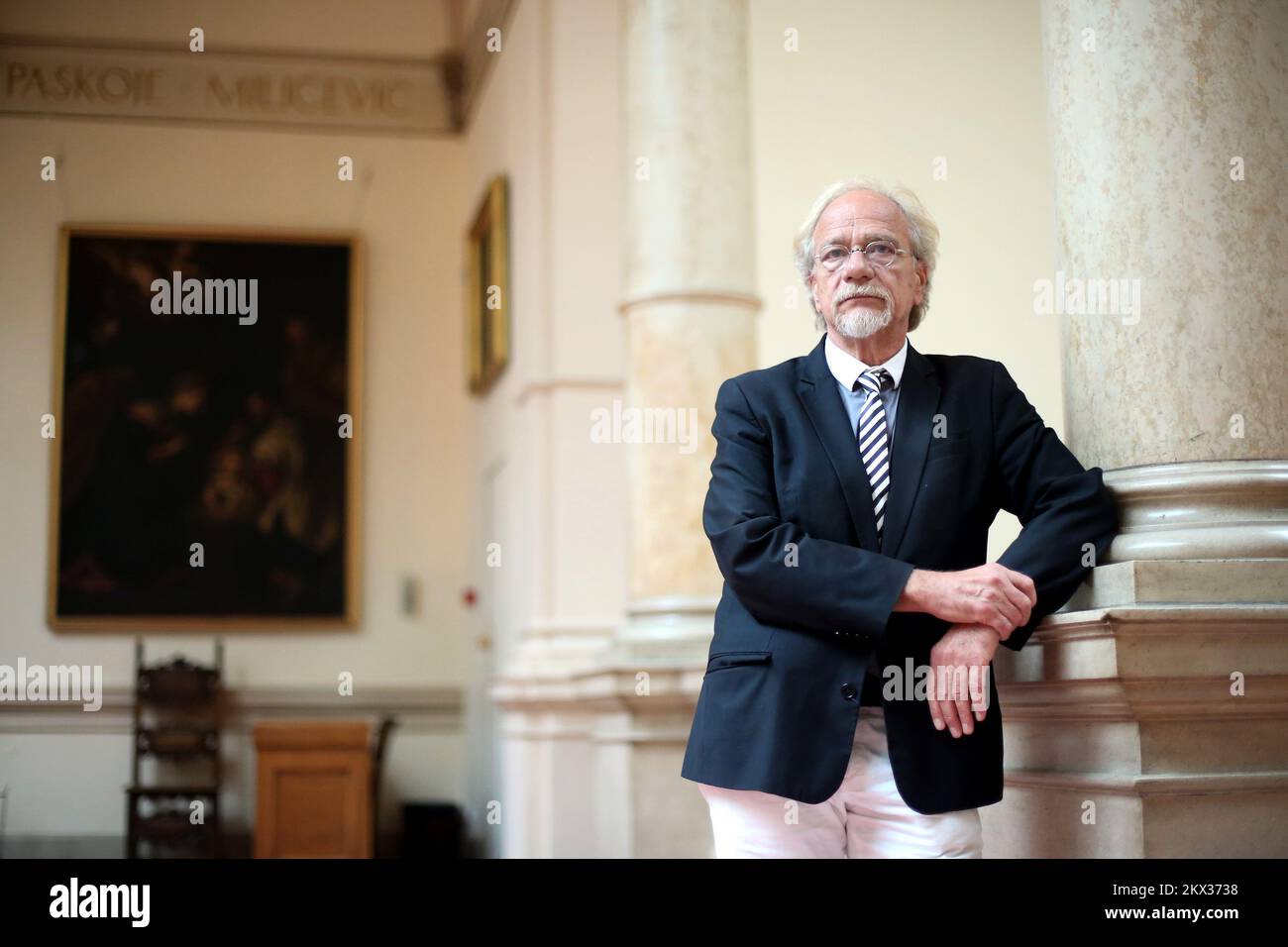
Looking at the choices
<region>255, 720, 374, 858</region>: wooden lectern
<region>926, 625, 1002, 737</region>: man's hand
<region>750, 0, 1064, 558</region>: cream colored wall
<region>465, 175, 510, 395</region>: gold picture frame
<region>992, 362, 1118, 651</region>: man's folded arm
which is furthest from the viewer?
<region>465, 175, 510, 395</region>: gold picture frame

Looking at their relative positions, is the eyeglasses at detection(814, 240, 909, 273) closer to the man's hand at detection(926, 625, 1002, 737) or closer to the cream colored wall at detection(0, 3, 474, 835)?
the man's hand at detection(926, 625, 1002, 737)

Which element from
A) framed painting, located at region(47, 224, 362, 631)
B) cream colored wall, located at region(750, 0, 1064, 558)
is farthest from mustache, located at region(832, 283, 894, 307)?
framed painting, located at region(47, 224, 362, 631)

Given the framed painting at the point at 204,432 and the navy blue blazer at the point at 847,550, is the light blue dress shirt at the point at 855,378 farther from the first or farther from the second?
the framed painting at the point at 204,432

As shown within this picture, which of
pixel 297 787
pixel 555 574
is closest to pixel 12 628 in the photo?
pixel 297 787

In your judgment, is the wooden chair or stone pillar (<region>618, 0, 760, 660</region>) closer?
stone pillar (<region>618, 0, 760, 660</region>)

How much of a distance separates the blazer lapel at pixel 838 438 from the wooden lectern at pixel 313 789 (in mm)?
7503

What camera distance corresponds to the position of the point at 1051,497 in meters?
2.72

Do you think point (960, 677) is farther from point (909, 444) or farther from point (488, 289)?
point (488, 289)

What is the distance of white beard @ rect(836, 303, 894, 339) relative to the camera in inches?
107

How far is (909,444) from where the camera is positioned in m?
2.68

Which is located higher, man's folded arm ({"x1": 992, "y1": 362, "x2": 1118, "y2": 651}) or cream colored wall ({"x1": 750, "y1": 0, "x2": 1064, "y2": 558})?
cream colored wall ({"x1": 750, "y1": 0, "x2": 1064, "y2": 558})

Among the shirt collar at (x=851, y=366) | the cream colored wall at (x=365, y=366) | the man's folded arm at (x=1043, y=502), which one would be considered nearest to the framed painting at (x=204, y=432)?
the cream colored wall at (x=365, y=366)

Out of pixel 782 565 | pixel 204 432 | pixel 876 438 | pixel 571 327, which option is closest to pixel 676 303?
pixel 571 327

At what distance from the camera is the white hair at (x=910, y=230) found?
281 cm
